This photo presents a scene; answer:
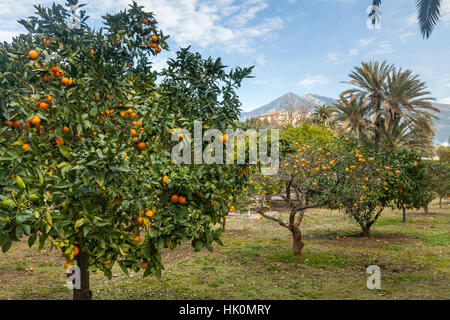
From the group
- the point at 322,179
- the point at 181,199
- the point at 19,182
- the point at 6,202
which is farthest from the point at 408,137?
the point at 6,202

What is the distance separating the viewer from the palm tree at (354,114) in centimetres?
2091

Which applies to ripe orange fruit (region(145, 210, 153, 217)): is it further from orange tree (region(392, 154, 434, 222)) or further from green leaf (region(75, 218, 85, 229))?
orange tree (region(392, 154, 434, 222))

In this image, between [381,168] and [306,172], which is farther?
[381,168]

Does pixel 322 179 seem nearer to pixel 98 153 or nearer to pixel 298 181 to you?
pixel 298 181

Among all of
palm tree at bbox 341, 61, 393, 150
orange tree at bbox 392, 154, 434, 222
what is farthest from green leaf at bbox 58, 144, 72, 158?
palm tree at bbox 341, 61, 393, 150

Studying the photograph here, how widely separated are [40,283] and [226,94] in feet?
18.1

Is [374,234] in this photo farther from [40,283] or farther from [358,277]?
[40,283]

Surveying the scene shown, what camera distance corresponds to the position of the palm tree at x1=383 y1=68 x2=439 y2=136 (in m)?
19.1

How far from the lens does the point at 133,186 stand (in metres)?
3.03

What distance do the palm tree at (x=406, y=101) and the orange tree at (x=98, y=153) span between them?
1813 cm

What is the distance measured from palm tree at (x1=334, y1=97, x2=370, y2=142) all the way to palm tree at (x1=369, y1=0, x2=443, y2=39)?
1062 cm

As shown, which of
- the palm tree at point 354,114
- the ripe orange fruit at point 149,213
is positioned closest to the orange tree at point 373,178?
the ripe orange fruit at point 149,213

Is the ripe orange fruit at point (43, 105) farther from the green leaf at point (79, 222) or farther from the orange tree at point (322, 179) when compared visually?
the orange tree at point (322, 179)
